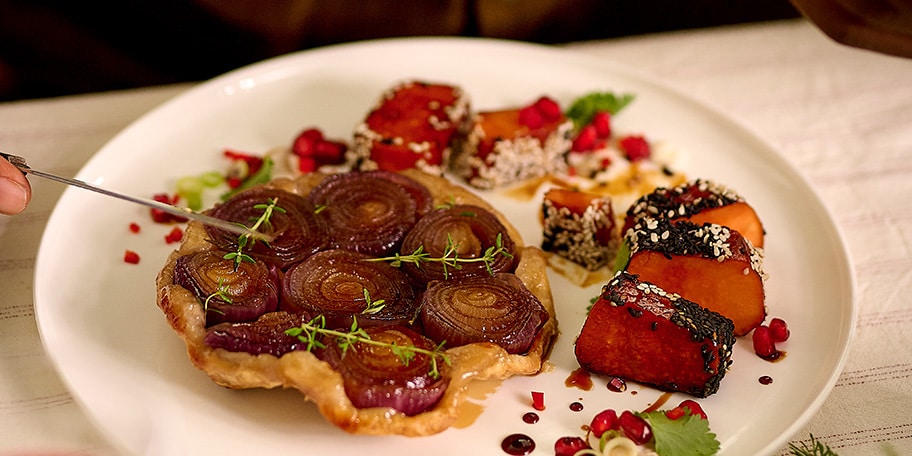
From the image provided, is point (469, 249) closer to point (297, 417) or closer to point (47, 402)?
point (297, 417)

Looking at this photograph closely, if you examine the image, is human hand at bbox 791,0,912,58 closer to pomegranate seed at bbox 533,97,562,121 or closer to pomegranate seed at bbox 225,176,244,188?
pomegranate seed at bbox 533,97,562,121

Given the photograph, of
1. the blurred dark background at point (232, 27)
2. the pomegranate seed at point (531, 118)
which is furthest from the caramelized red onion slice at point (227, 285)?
→ the blurred dark background at point (232, 27)

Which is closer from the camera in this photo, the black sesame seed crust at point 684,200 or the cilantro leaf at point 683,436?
the cilantro leaf at point 683,436

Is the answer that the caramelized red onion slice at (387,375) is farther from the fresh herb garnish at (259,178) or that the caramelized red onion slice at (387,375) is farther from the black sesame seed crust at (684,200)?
the fresh herb garnish at (259,178)

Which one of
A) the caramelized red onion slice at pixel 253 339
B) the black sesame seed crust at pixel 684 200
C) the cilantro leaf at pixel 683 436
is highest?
the caramelized red onion slice at pixel 253 339

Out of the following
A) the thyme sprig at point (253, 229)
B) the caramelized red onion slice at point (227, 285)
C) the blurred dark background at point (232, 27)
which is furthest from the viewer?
the blurred dark background at point (232, 27)

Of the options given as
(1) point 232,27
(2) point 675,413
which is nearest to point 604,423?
(2) point 675,413

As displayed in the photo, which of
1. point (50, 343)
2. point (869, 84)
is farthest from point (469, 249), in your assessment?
point (869, 84)
